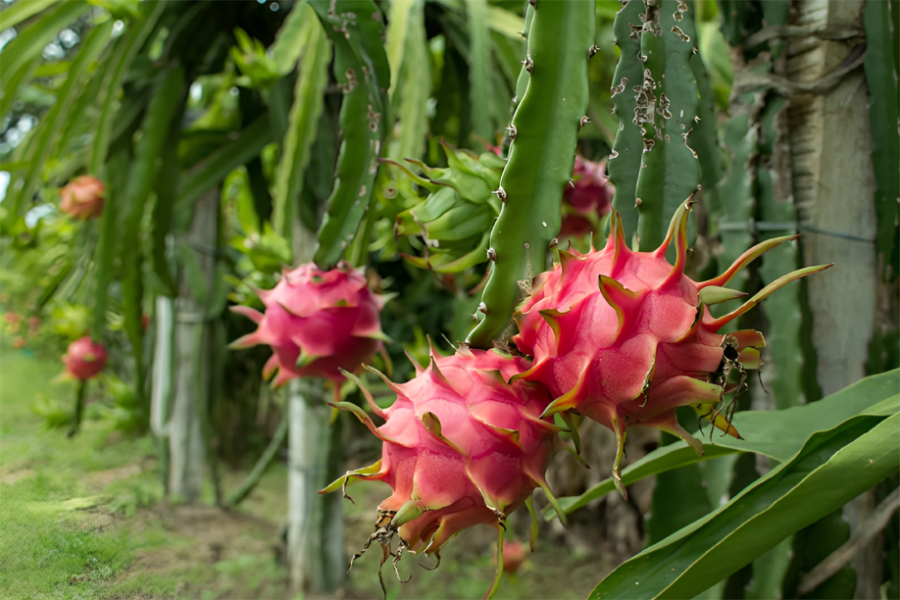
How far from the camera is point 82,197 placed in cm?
126

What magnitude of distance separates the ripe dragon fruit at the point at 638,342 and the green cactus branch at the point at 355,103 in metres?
0.33

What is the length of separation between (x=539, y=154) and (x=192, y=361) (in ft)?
4.37

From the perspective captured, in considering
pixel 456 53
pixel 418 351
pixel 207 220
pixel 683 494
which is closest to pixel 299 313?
pixel 683 494

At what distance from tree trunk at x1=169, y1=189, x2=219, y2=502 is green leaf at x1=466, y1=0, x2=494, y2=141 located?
2.63 feet

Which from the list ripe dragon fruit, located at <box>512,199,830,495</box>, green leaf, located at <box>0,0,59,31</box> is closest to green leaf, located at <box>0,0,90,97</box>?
green leaf, located at <box>0,0,59,31</box>

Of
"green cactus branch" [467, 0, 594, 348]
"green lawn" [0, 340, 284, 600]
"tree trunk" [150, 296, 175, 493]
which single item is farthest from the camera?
"tree trunk" [150, 296, 175, 493]

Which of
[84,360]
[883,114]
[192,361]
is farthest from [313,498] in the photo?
[883,114]

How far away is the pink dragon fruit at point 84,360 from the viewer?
4.76 ft

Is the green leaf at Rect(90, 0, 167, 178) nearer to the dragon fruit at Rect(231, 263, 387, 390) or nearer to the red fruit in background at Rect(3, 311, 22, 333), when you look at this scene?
the dragon fruit at Rect(231, 263, 387, 390)

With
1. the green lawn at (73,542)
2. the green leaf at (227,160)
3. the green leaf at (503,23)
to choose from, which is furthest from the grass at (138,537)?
the green leaf at (503,23)

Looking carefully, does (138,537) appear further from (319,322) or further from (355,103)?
(355,103)

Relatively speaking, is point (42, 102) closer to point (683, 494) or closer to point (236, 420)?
point (236, 420)

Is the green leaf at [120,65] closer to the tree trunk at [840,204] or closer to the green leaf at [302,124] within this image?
the green leaf at [302,124]

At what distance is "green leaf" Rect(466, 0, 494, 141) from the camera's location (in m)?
0.92
